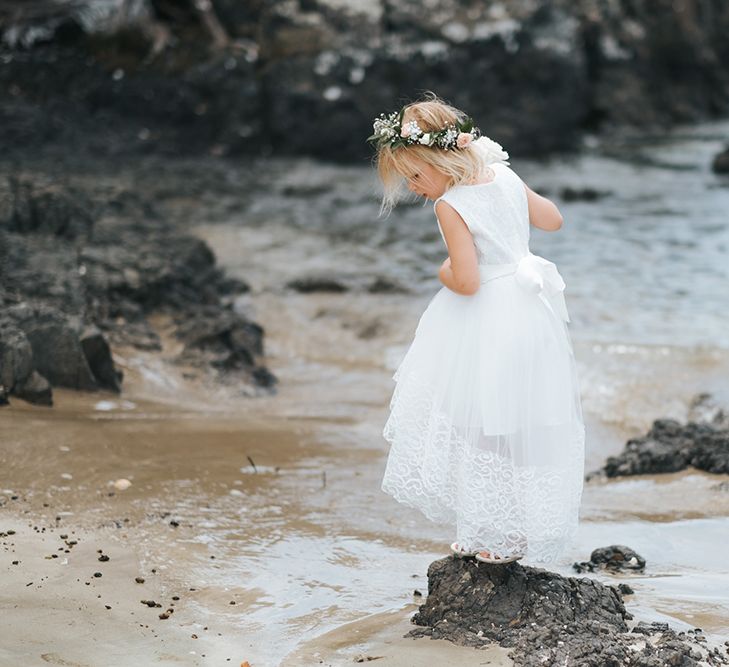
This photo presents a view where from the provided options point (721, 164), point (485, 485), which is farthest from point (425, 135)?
point (721, 164)

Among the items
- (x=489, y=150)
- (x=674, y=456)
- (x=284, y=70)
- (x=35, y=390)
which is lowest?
(x=674, y=456)

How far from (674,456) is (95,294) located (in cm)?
→ 415

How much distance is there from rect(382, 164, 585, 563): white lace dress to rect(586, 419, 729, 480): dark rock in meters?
2.19

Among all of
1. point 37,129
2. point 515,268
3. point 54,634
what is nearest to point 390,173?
point 515,268

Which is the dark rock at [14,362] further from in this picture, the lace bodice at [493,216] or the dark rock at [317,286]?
the dark rock at [317,286]

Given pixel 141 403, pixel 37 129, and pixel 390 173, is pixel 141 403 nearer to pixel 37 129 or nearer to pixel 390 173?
pixel 390 173

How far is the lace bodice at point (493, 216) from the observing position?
403 centimetres

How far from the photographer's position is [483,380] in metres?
3.93

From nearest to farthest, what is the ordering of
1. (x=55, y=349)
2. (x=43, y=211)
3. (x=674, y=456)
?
(x=674, y=456) → (x=55, y=349) → (x=43, y=211)

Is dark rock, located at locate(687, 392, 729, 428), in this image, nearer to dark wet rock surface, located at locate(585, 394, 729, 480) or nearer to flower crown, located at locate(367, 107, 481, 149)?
dark wet rock surface, located at locate(585, 394, 729, 480)

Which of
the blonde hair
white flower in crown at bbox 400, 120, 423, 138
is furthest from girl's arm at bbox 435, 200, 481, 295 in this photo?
white flower in crown at bbox 400, 120, 423, 138

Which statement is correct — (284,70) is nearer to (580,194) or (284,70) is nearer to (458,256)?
(580,194)

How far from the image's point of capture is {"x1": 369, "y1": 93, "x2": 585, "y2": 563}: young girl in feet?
13.0

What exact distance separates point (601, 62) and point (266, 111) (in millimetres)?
5638
